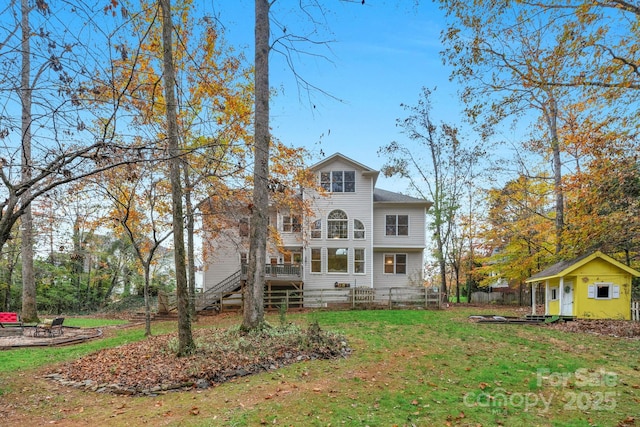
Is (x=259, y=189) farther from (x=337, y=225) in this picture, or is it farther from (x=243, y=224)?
(x=337, y=225)

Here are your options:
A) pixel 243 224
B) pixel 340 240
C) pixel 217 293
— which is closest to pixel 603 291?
pixel 340 240

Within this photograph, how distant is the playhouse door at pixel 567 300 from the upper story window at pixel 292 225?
1383 centimetres

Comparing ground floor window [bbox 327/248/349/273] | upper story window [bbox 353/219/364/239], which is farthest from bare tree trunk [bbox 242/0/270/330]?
upper story window [bbox 353/219/364/239]

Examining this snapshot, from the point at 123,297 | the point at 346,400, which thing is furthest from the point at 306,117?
the point at 123,297

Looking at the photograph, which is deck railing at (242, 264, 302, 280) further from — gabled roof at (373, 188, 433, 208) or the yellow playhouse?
the yellow playhouse

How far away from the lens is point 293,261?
24.2 m

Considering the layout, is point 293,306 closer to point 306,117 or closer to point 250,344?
point 250,344

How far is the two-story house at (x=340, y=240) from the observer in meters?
22.8

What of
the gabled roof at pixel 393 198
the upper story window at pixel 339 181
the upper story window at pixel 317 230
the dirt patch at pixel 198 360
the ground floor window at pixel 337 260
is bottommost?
the dirt patch at pixel 198 360

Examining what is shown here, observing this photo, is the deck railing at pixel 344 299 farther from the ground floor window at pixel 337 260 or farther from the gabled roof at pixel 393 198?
the gabled roof at pixel 393 198

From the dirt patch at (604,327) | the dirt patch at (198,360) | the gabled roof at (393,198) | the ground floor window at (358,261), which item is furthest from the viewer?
the gabled roof at (393,198)

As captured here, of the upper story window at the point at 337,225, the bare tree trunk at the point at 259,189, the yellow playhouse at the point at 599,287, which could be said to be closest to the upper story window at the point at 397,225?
the upper story window at the point at 337,225

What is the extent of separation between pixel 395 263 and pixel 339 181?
6.77 metres

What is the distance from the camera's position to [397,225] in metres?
24.4
